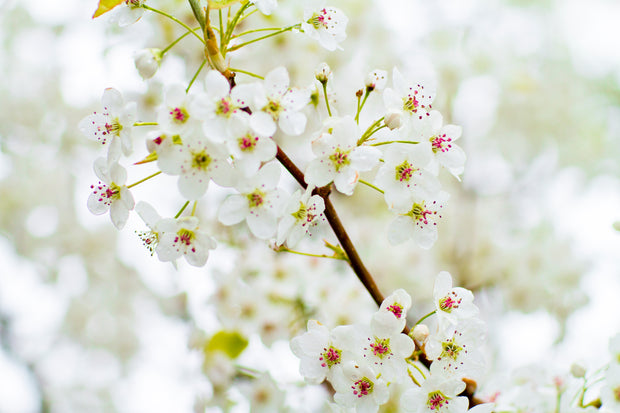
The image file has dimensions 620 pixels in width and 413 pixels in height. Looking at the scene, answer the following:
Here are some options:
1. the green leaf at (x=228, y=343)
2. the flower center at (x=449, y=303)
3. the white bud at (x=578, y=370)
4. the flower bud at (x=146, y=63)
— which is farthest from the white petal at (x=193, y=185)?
the green leaf at (x=228, y=343)

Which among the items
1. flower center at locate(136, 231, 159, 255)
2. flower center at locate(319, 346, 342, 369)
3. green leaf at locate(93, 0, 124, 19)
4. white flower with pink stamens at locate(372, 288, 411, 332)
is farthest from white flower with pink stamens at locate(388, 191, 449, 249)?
green leaf at locate(93, 0, 124, 19)

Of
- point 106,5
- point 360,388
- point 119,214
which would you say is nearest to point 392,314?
point 360,388

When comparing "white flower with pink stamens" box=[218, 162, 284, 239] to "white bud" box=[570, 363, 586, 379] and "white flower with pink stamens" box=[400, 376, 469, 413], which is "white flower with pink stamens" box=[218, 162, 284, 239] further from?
"white bud" box=[570, 363, 586, 379]

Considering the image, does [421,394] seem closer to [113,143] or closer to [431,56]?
[113,143]

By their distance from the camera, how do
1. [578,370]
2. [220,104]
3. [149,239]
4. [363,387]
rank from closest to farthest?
→ [220,104], [363,387], [149,239], [578,370]

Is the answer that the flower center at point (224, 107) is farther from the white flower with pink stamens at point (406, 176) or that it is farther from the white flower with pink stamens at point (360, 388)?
the white flower with pink stamens at point (360, 388)

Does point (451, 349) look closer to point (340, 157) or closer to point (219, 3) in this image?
point (340, 157)
